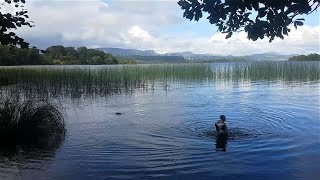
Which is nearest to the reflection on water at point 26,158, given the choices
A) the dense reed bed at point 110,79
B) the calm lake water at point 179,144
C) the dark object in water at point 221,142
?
the calm lake water at point 179,144

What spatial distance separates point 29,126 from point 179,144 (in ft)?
13.9

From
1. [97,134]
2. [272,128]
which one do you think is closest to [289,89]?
[272,128]

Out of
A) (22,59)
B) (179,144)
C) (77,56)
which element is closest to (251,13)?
(179,144)

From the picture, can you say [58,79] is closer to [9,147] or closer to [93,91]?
[93,91]

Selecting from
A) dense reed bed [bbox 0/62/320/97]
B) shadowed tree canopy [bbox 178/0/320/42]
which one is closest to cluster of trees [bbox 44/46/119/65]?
dense reed bed [bbox 0/62/320/97]

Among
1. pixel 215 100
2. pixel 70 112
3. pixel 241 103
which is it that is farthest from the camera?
pixel 215 100

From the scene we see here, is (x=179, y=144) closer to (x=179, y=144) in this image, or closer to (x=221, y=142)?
(x=179, y=144)

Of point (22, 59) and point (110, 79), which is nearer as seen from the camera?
point (110, 79)

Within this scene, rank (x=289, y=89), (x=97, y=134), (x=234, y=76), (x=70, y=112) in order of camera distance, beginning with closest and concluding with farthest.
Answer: (x=97, y=134) < (x=70, y=112) < (x=289, y=89) < (x=234, y=76)

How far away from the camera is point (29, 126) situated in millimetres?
11758

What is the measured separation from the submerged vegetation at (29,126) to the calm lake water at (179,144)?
0.57 metres

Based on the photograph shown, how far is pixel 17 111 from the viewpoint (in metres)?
11.8

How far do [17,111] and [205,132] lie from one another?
5.54 meters

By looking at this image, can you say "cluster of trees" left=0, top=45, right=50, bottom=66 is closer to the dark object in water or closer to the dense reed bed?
the dense reed bed
